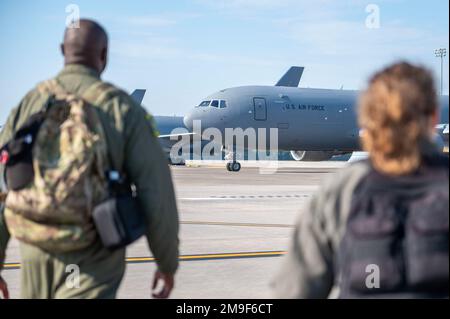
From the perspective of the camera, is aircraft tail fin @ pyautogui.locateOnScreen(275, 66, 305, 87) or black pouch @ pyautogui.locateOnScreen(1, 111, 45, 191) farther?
aircraft tail fin @ pyautogui.locateOnScreen(275, 66, 305, 87)

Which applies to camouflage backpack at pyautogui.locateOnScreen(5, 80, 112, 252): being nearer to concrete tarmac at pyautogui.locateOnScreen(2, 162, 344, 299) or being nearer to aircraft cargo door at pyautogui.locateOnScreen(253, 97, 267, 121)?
concrete tarmac at pyautogui.locateOnScreen(2, 162, 344, 299)

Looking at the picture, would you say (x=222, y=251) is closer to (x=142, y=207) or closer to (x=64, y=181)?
(x=142, y=207)

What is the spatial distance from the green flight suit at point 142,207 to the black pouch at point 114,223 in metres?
0.11

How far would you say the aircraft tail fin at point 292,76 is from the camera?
45.8 meters

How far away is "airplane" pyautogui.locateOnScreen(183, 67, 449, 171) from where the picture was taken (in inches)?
1193

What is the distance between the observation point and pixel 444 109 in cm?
3816

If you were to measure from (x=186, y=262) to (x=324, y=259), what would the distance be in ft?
18.2

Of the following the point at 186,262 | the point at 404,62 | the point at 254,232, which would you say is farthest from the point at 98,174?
the point at 254,232

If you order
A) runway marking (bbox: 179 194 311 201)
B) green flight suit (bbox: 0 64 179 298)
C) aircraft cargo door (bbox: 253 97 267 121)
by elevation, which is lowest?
runway marking (bbox: 179 194 311 201)

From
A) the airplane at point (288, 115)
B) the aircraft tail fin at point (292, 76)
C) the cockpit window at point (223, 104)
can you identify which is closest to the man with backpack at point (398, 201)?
the airplane at point (288, 115)

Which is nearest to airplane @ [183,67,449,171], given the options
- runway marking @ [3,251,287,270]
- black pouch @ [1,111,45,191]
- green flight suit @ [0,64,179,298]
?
runway marking @ [3,251,287,270]

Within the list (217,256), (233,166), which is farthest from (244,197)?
(233,166)

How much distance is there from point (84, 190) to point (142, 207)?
0.30 metres

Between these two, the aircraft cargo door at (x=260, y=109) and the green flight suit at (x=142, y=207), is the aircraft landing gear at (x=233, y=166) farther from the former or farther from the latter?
the green flight suit at (x=142, y=207)
